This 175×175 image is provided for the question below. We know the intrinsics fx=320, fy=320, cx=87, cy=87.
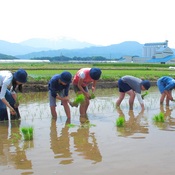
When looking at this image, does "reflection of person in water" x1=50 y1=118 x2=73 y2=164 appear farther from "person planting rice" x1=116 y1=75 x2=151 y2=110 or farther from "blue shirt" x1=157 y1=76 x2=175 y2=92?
"blue shirt" x1=157 y1=76 x2=175 y2=92

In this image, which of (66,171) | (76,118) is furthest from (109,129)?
(66,171)

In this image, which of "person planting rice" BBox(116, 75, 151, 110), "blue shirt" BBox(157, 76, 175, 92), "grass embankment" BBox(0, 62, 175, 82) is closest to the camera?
"person planting rice" BBox(116, 75, 151, 110)

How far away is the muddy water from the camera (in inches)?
139

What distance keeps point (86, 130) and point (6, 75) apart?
175 centimetres

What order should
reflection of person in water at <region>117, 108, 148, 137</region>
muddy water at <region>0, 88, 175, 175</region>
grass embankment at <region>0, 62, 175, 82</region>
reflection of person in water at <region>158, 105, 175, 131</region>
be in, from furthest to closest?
grass embankment at <region>0, 62, 175, 82</region>, reflection of person in water at <region>158, 105, 175, 131</region>, reflection of person in water at <region>117, 108, 148, 137</region>, muddy water at <region>0, 88, 175, 175</region>

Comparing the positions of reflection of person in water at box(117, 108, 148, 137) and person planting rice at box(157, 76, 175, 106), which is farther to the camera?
person planting rice at box(157, 76, 175, 106)

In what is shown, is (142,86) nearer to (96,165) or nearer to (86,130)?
(86,130)

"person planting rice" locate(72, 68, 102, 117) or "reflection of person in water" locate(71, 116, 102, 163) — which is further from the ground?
"person planting rice" locate(72, 68, 102, 117)

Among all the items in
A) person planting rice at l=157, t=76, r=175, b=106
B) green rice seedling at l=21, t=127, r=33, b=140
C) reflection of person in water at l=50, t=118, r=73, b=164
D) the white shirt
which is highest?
the white shirt

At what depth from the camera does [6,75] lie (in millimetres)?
5773

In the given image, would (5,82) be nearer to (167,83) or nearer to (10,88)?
(10,88)

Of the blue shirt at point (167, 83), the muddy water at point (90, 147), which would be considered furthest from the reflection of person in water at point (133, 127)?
the blue shirt at point (167, 83)

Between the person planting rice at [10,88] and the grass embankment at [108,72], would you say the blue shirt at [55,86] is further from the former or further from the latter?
the grass embankment at [108,72]

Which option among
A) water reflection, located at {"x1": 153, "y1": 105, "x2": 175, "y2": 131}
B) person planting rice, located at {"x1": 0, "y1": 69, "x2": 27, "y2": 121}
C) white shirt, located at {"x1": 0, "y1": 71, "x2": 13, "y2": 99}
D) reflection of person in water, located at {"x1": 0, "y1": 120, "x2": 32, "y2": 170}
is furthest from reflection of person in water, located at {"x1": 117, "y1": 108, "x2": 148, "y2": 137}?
white shirt, located at {"x1": 0, "y1": 71, "x2": 13, "y2": 99}
